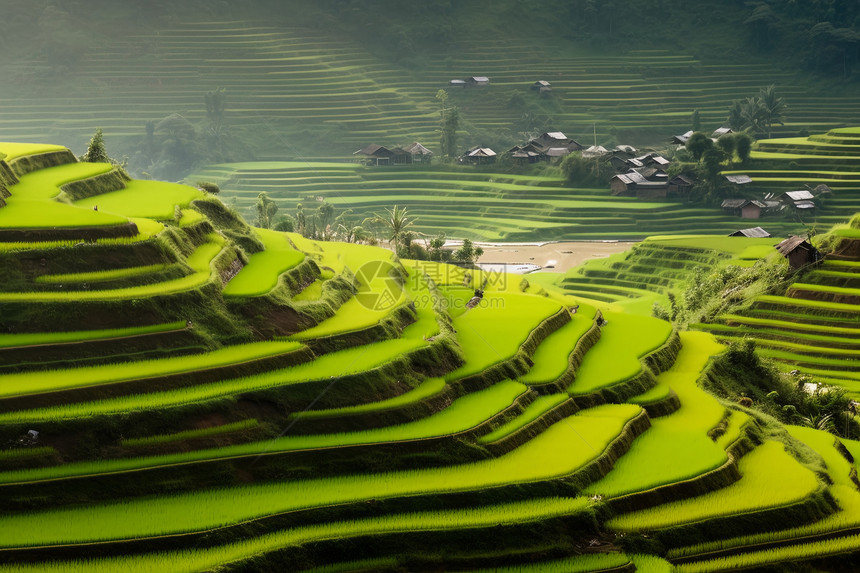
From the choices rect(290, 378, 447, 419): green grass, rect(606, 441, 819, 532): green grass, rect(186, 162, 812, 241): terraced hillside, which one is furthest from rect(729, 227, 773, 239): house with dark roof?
rect(290, 378, 447, 419): green grass

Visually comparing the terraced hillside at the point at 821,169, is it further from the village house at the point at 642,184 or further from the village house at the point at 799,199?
the village house at the point at 642,184

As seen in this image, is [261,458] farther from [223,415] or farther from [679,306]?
[679,306]

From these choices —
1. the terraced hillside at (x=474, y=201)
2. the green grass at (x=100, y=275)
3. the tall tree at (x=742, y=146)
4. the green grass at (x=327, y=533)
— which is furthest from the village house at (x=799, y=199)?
the green grass at (x=100, y=275)

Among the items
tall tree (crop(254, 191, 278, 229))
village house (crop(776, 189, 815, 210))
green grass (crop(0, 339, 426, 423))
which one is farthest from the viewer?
village house (crop(776, 189, 815, 210))

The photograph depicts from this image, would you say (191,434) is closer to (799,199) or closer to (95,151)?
(95,151)

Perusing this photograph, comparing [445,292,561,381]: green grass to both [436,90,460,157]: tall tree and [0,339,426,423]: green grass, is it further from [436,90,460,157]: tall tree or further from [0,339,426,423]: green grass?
[436,90,460,157]: tall tree

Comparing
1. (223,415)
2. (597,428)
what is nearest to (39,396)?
(223,415)
